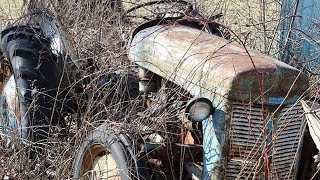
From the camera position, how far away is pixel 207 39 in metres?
3.74

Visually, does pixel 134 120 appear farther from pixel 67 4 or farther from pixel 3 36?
pixel 67 4

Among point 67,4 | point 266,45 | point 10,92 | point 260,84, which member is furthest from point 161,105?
point 67,4

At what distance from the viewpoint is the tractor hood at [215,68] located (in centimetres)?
292

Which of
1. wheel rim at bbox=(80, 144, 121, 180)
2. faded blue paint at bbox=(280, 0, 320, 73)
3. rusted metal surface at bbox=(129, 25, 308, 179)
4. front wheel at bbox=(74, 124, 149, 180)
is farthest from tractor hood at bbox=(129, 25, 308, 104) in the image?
faded blue paint at bbox=(280, 0, 320, 73)

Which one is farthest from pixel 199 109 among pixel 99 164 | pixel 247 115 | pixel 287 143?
pixel 99 164

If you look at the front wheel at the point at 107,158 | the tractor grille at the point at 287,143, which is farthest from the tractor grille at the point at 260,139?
the front wheel at the point at 107,158

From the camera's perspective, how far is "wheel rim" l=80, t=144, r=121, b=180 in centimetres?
348

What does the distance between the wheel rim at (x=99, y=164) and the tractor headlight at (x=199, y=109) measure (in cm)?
66

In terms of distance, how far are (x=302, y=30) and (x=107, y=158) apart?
327 cm

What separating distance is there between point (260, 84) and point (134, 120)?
950mm

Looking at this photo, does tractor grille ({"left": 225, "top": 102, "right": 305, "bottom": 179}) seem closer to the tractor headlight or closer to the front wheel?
the tractor headlight

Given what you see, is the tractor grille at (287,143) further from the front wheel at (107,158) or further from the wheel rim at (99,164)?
the wheel rim at (99,164)

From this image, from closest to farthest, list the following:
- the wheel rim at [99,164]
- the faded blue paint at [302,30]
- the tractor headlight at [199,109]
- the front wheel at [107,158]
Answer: the tractor headlight at [199,109]
the front wheel at [107,158]
the wheel rim at [99,164]
the faded blue paint at [302,30]

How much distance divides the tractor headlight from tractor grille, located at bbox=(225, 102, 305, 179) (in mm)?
126
